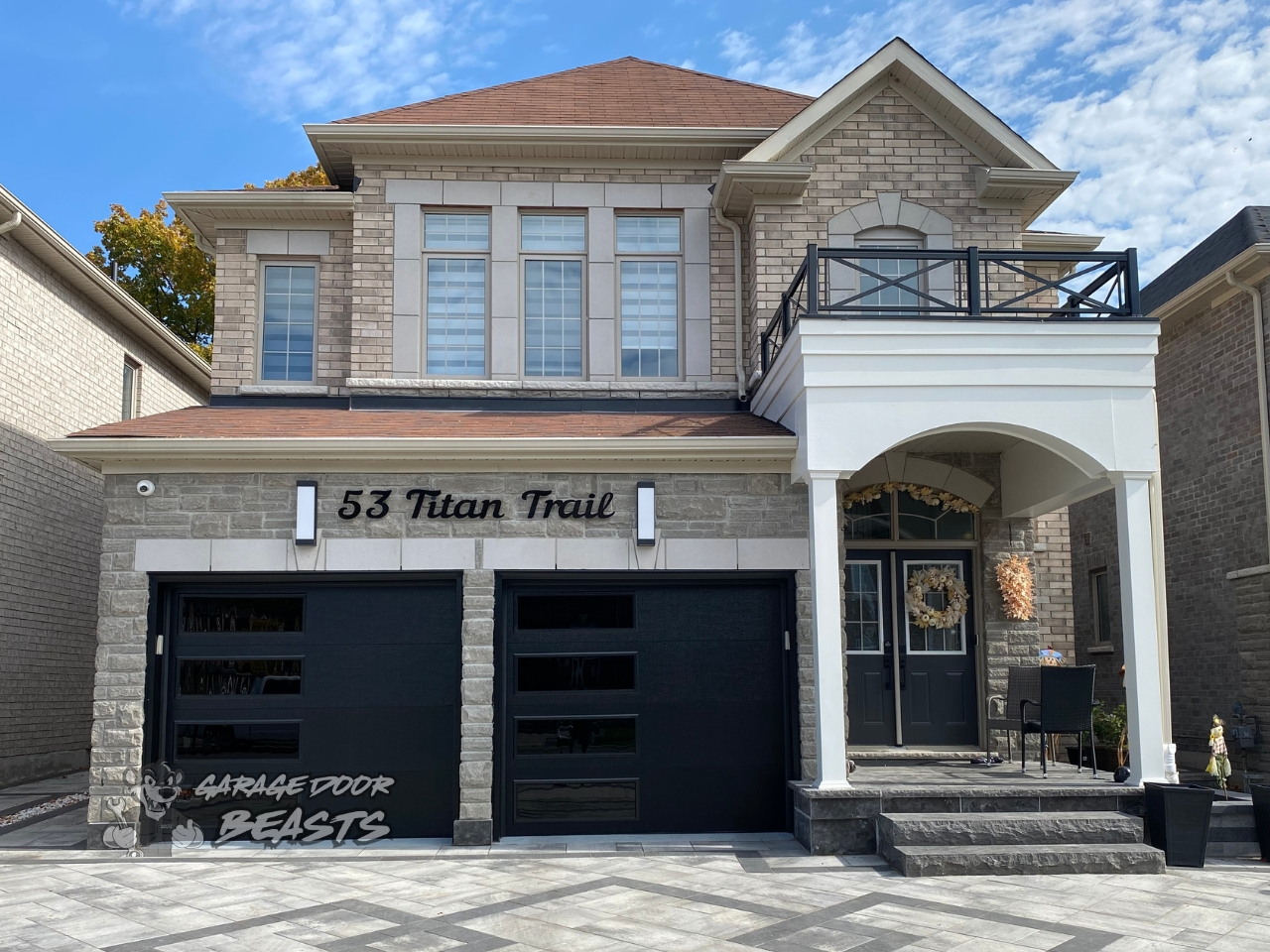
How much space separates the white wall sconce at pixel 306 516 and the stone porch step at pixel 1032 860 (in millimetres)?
5483

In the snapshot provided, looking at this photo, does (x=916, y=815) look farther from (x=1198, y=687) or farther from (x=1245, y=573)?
(x=1198, y=687)

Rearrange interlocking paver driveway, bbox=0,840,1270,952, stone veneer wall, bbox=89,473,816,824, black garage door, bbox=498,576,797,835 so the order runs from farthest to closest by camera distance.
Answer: black garage door, bbox=498,576,797,835
stone veneer wall, bbox=89,473,816,824
interlocking paver driveway, bbox=0,840,1270,952

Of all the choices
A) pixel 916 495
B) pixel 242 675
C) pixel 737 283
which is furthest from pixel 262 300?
pixel 916 495

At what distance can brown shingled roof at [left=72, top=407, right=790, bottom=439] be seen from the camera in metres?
10.0

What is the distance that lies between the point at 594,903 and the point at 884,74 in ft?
29.8

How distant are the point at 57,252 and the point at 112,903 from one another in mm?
9268

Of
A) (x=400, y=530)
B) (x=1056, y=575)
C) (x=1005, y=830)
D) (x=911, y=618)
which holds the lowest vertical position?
(x=1005, y=830)

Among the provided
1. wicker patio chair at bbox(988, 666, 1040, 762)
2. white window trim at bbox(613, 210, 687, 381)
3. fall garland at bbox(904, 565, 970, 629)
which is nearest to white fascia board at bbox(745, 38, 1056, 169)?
white window trim at bbox(613, 210, 687, 381)

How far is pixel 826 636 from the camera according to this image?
9188 millimetres

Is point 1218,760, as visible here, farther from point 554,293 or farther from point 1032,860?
point 554,293

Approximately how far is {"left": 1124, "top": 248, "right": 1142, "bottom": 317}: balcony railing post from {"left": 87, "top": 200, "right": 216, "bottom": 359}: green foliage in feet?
67.7

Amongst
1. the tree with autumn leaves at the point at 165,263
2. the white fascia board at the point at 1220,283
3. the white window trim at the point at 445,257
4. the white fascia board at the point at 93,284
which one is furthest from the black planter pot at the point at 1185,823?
the tree with autumn leaves at the point at 165,263

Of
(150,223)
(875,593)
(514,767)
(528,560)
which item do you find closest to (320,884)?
(514,767)

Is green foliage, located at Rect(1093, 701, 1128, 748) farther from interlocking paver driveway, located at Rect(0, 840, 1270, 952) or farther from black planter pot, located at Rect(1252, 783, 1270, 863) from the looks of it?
interlocking paver driveway, located at Rect(0, 840, 1270, 952)
